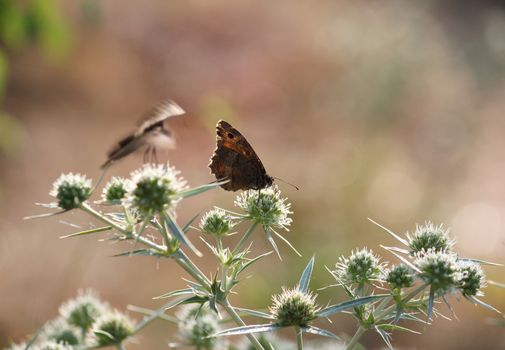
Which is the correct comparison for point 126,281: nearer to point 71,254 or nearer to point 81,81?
point 71,254

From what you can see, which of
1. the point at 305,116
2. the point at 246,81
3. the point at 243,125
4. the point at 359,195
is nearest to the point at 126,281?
the point at 359,195

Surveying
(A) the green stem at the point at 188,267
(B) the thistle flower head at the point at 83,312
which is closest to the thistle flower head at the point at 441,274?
(A) the green stem at the point at 188,267

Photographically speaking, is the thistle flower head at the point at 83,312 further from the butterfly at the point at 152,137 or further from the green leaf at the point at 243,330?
the green leaf at the point at 243,330

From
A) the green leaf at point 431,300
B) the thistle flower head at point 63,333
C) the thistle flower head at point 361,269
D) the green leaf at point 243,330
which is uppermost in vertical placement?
the thistle flower head at point 361,269

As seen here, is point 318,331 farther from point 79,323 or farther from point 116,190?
point 79,323

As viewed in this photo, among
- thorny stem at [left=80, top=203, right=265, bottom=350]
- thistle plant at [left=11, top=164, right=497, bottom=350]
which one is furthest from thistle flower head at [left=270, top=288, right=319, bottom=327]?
thorny stem at [left=80, top=203, right=265, bottom=350]

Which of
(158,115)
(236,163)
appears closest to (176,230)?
(236,163)

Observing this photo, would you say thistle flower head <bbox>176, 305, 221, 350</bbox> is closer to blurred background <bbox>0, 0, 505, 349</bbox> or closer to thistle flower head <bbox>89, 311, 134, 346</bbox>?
thistle flower head <bbox>89, 311, 134, 346</bbox>
